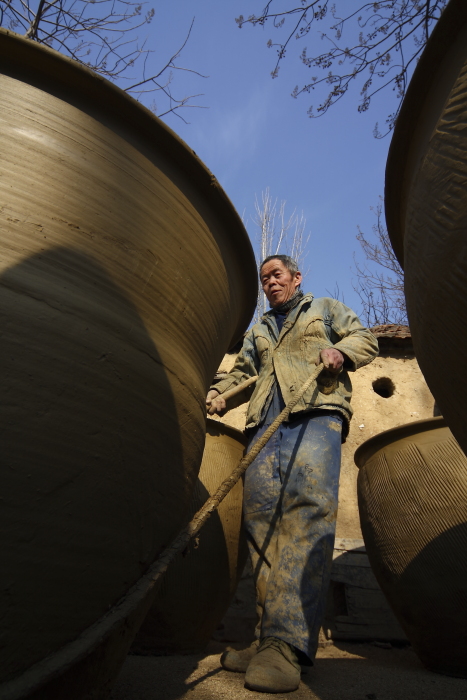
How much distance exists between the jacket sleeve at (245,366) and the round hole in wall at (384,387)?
3.34 m

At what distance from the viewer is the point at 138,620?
1.20 metres

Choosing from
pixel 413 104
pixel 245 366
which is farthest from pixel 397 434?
pixel 413 104

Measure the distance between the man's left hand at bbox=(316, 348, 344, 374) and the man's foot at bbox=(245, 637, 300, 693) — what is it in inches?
44.1

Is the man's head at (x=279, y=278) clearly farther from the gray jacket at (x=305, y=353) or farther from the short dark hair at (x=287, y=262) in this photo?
the gray jacket at (x=305, y=353)

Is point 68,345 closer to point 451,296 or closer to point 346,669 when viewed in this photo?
Result: point 451,296

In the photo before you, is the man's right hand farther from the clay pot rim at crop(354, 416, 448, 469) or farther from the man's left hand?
the clay pot rim at crop(354, 416, 448, 469)

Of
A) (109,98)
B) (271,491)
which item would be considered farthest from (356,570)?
(109,98)

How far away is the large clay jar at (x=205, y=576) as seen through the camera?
2205 mm

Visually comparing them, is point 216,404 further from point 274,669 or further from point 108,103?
point 108,103

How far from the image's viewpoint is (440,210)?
0.97 metres

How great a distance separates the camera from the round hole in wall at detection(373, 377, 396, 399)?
5.98 metres

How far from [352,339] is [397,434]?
533mm

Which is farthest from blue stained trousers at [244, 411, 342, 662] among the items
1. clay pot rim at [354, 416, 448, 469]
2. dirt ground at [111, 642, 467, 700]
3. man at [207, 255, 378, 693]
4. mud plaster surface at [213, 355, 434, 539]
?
mud plaster surface at [213, 355, 434, 539]

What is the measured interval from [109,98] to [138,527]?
39.5 inches
